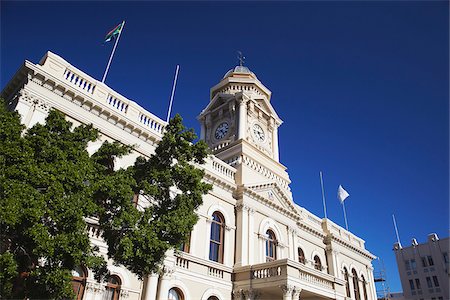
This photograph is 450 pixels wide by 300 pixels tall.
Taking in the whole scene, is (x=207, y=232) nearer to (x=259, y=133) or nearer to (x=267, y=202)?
(x=267, y=202)

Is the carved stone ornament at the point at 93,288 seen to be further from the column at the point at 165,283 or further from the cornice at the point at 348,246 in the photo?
the cornice at the point at 348,246

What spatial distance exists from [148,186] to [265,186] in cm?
1298

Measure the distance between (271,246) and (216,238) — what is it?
4560 millimetres

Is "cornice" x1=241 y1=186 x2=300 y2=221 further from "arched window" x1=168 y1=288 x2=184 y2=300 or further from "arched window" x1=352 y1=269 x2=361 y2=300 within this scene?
"arched window" x1=352 y1=269 x2=361 y2=300

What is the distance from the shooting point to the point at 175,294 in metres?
15.5

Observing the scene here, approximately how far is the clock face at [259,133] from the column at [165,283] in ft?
49.2

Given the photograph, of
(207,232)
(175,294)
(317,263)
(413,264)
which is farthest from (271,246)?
(413,264)

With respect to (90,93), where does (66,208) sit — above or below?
below

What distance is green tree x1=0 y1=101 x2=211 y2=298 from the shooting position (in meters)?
7.74

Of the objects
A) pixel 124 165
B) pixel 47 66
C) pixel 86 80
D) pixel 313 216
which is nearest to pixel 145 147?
pixel 124 165

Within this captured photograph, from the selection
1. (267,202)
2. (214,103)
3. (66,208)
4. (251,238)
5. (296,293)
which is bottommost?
(296,293)

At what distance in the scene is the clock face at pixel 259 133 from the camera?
27533mm

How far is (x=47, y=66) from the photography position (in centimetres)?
1394

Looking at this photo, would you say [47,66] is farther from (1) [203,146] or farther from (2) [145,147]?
(1) [203,146]
